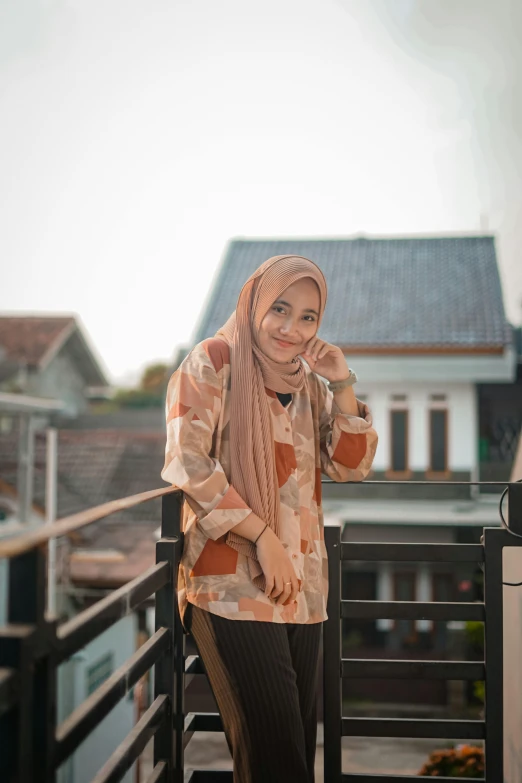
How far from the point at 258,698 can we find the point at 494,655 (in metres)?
0.66

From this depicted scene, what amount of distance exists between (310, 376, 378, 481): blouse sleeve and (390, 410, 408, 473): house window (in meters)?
8.53

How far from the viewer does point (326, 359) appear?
56.7 inches

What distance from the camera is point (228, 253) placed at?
11805 millimetres

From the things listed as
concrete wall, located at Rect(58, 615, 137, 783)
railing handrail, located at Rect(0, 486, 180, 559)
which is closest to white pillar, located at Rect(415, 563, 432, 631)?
concrete wall, located at Rect(58, 615, 137, 783)

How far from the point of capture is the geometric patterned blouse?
1.24 meters

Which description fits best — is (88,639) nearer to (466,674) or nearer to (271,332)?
(271,332)

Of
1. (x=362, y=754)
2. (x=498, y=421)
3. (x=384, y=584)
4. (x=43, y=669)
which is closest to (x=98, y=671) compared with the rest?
(x=362, y=754)

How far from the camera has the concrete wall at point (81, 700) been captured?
670 centimetres

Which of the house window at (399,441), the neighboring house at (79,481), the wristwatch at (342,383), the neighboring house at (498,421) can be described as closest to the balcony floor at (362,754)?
the neighboring house at (79,481)

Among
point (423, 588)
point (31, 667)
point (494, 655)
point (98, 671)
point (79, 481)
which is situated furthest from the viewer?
point (79, 481)

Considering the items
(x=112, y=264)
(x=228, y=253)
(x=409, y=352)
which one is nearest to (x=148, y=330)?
(x=112, y=264)

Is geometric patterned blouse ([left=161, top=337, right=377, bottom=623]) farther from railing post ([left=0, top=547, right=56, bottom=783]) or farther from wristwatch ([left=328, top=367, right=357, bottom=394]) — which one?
railing post ([left=0, top=547, right=56, bottom=783])

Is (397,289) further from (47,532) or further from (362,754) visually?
(47,532)

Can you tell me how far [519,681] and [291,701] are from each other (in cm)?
85
